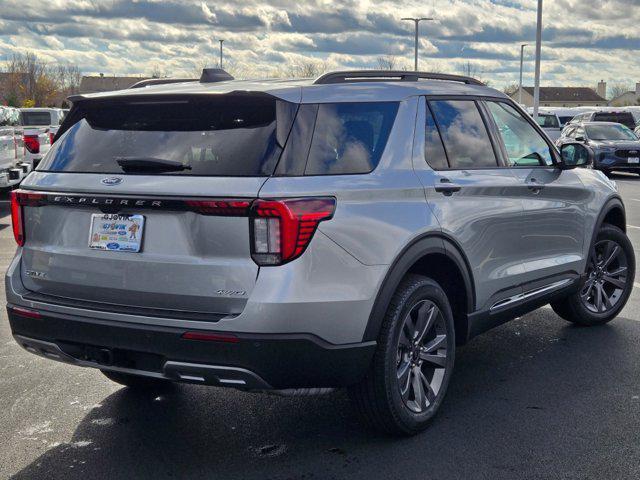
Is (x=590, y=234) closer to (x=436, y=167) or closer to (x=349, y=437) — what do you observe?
(x=436, y=167)

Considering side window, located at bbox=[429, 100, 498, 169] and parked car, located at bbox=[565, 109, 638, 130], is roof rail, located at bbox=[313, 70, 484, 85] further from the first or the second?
parked car, located at bbox=[565, 109, 638, 130]

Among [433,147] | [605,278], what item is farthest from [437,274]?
[605,278]

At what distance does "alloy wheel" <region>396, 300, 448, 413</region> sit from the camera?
4523mm

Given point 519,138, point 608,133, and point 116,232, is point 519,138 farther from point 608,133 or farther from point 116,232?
point 608,133

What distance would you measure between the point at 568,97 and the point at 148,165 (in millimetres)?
151899

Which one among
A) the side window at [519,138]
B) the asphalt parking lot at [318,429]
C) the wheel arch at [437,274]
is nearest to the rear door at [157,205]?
the wheel arch at [437,274]

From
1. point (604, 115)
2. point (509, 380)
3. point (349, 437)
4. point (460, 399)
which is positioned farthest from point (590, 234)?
point (604, 115)

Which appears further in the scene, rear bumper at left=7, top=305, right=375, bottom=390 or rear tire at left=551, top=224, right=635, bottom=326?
A: rear tire at left=551, top=224, right=635, bottom=326

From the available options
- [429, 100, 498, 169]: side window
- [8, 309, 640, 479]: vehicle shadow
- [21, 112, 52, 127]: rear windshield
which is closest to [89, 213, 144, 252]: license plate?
[8, 309, 640, 479]: vehicle shadow

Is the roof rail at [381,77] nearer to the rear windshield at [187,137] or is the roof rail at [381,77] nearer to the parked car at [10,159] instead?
the rear windshield at [187,137]

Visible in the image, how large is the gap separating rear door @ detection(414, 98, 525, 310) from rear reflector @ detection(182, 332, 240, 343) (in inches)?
53.3

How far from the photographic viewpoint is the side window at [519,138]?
18.4 feet

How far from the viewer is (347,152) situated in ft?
13.9

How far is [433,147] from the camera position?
4789 mm
